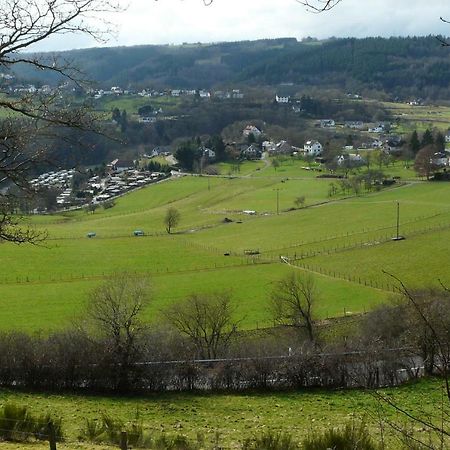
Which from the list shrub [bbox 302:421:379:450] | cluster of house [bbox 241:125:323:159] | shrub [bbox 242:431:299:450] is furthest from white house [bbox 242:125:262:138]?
shrub [bbox 302:421:379:450]

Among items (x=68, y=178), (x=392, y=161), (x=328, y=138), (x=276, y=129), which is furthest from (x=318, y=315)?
(x=276, y=129)

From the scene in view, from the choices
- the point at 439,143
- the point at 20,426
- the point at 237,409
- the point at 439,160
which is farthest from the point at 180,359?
the point at 439,143

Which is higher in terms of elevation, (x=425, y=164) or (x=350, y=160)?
(x=350, y=160)

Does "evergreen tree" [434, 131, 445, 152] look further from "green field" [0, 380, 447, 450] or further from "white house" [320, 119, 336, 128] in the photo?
"green field" [0, 380, 447, 450]

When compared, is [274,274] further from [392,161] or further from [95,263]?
[392,161]

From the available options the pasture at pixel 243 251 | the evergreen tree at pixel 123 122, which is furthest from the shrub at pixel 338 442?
the evergreen tree at pixel 123 122

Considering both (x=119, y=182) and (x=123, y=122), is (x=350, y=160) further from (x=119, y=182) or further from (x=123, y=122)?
(x=123, y=122)
